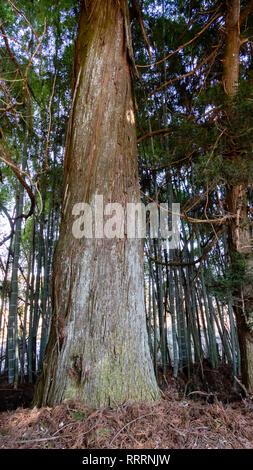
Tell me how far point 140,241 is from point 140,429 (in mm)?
A: 913

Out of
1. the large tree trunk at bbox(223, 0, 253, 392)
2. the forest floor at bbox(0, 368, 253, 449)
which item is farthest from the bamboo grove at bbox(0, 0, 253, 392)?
the forest floor at bbox(0, 368, 253, 449)

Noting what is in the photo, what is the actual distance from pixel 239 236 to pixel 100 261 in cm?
127

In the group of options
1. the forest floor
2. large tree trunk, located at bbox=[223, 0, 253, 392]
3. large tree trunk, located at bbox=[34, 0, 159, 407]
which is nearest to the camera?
the forest floor

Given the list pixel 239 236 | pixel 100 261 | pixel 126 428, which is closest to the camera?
pixel 126 428

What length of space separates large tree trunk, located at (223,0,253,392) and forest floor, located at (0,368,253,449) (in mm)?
762

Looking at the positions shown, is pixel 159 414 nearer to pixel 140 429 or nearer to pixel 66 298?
pixel 140 429

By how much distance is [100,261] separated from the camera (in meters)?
1.35

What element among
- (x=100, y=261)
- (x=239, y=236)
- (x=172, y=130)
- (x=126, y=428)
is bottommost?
(x=126, y=428)

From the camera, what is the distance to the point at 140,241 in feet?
5.03

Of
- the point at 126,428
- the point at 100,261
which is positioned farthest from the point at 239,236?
the point at 126,428

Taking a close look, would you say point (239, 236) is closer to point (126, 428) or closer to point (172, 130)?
point (172, 130)

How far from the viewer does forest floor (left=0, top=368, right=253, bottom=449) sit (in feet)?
3.11

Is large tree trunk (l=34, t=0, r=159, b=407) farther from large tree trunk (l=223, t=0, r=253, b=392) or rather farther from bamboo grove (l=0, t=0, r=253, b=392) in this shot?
large tree trunk (l=223, t=0, r=253, b=392)

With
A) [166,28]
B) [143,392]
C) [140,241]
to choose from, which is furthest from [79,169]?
[166,28]
